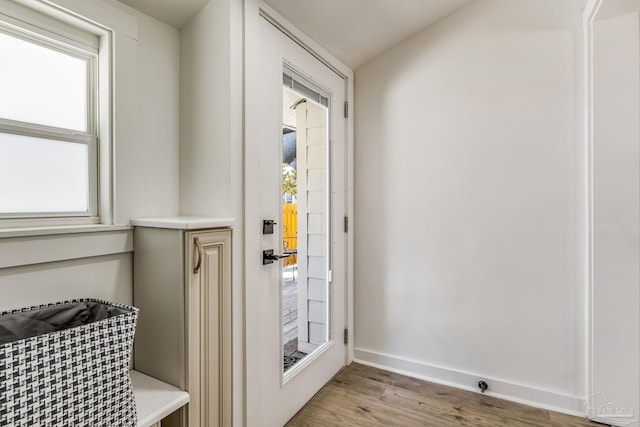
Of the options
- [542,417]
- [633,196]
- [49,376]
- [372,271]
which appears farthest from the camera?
[372,271]

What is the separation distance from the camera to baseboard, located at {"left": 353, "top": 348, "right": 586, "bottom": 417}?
6.49ft

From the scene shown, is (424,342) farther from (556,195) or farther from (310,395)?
(556,195)

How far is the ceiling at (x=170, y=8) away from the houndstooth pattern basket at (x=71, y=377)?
1294 millimetres

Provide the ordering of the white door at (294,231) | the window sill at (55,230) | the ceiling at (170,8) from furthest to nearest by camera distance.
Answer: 1. the white door at (294,231)
2. the ceiling at (170,8)
3. the window sill at (55,230)

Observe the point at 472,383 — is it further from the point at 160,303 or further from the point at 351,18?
the point at 351,18

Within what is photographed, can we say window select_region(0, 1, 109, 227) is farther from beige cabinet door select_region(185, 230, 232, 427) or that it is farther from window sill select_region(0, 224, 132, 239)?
beige cabinet door select_region(185, 230, 232, 427)

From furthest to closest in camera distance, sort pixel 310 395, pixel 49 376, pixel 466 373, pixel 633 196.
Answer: pixel 466 373, pixel 310 395, pixel 633 196, pixel 49 376

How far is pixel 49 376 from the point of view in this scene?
86cm

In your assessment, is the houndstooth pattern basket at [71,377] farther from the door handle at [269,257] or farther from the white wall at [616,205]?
the white wall at [616,205]

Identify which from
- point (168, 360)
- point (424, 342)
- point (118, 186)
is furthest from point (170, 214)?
point (424, 342)

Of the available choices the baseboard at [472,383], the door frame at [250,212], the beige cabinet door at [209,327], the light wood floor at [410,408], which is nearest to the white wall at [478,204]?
the baseboard at [472,383]

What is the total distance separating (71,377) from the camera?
2.96ft

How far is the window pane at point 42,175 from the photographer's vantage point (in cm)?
118

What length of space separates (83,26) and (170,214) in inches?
32.7
